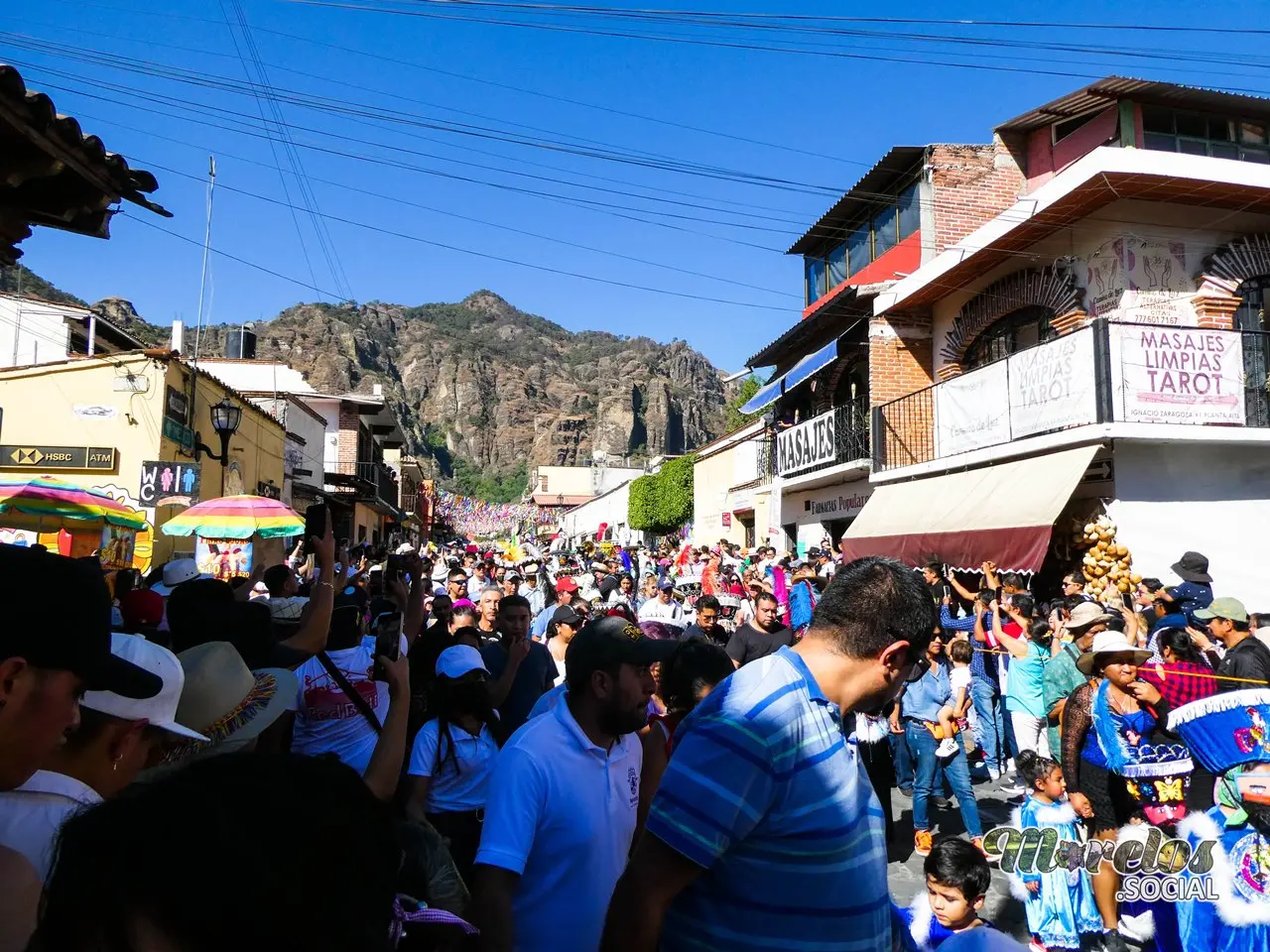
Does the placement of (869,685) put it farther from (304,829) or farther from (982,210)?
(982,210)

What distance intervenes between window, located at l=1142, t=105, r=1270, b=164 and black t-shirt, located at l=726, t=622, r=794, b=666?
11.0m

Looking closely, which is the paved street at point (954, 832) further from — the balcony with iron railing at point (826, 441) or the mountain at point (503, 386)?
the mountain at point (503, 386)

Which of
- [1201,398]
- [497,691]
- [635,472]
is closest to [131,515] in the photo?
A: [497,691]

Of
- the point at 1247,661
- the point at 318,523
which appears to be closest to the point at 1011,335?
the point at 1247,661

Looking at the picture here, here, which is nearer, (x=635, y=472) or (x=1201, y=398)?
(x=1201, y=398)

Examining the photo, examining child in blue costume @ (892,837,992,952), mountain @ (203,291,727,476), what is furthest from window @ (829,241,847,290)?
mountain @ (203,291,727,476)

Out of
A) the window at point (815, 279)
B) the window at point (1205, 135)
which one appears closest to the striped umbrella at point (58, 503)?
the window at point (1205, 135)

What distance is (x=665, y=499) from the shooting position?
38344 millimetres

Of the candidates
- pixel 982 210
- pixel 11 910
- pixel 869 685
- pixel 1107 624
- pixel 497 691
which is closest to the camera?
pixel 11 910

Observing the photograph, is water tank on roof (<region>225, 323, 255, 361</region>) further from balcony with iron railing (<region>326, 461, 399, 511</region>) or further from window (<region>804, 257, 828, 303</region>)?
window (<region>804, 257, 828, 303</region>)

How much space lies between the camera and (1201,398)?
1100 centimetres

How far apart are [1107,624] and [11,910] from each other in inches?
257

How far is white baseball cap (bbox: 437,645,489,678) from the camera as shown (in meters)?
3.59

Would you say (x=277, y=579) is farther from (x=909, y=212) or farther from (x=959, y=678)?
(x=909, y=212)
